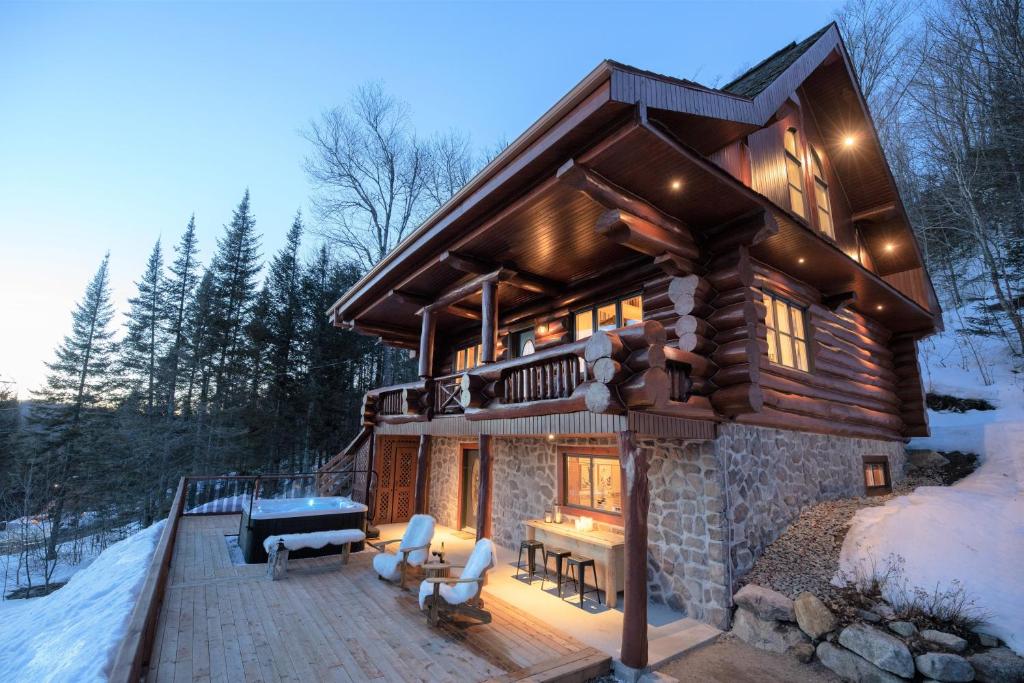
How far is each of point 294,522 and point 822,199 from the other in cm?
1273

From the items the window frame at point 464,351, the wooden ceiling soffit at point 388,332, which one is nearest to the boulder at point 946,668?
the window frame at point 464,351

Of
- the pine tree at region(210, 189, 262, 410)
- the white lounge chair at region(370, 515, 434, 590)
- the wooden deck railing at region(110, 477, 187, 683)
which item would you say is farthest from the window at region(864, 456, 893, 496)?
the pine tree at region(210, 189, 262, 410)

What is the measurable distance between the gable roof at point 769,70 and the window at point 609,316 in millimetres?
3495

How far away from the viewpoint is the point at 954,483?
10141mm

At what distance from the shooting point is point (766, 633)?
5.57 m

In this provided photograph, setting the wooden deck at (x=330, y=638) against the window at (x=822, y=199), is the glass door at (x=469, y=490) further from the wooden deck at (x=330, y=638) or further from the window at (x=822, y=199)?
the window at (x=822, y=199)

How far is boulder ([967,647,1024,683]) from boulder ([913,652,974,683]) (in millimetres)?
86

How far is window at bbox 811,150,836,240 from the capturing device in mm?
9328

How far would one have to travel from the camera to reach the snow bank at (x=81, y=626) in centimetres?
594

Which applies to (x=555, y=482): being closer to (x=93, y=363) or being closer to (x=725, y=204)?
(x=725, y=204)

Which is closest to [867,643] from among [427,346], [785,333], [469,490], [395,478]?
[785,333]

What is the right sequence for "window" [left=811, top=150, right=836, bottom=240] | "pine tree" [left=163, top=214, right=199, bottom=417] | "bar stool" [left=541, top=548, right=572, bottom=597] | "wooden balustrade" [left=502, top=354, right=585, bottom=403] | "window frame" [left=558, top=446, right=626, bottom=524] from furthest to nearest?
1. "pine tree" [left=163, top=214, right=199, bottom=417]
2. "window" [left=811, top=150, right=836, bottom=240]
3. "window frame" [left=558, top=446, right=626, bottom=524]
4. "bar stool" [left=541, top=548, right=572, bottom=597]
5. "wooden balustrade" [left=502, top=354, right=585, bottom=403]

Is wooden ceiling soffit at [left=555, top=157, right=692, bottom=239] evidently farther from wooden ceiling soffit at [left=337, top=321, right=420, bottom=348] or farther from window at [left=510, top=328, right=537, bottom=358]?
wooden ceiling soffit at [left=337, top=321, right=420, bottom=348]

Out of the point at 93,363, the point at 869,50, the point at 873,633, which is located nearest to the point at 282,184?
the point at 93,363
